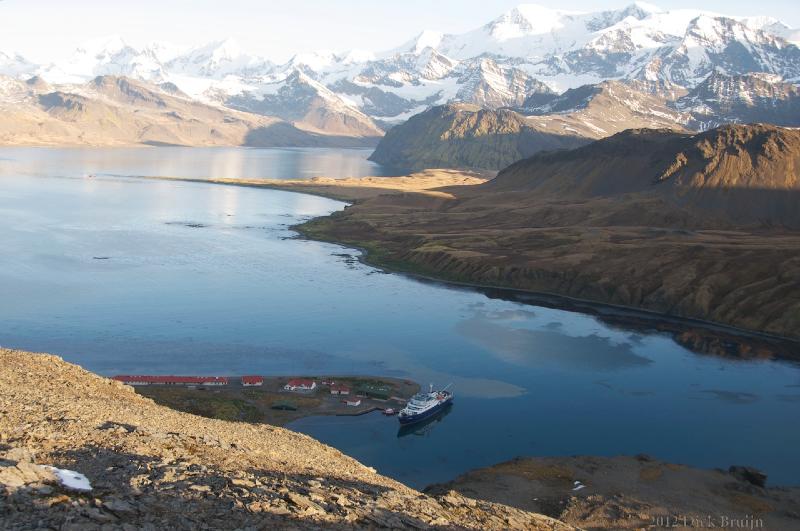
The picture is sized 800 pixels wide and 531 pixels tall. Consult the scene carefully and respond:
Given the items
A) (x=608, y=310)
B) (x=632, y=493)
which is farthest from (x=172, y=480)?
(x=608, y=310)

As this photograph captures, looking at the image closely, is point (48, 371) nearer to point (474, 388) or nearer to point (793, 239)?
point (474, 388)

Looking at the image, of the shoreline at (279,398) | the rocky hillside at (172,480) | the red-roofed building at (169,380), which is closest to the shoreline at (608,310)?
the shoreline at (279,398)

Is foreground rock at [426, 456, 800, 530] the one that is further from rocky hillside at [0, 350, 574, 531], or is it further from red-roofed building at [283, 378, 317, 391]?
red-roofed building at [283, 378, 317, 391]

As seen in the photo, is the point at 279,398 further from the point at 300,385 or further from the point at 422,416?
the point at 422,416

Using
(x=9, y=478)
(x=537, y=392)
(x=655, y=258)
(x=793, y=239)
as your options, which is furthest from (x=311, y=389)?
(x=793, y=239)

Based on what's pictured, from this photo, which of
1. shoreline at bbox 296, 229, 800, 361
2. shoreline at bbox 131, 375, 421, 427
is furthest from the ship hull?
shoreline at bbox 296, 229, 800, 361

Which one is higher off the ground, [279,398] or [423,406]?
[423,406]

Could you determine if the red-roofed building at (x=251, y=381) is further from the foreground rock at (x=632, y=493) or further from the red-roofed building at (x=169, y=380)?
the foreground rock at (x=632, y=493)
